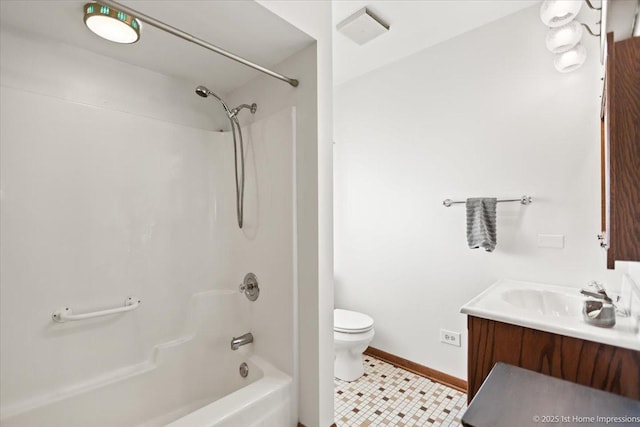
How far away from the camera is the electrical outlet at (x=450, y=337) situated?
2.23m

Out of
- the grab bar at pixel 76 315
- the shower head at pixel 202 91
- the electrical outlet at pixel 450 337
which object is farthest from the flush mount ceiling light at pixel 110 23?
the electrical outlet at pixel 450 337

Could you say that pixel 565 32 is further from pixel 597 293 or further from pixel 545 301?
pixel 545 301

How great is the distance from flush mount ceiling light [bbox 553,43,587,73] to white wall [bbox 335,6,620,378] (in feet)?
0.37

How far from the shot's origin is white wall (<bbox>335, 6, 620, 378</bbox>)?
5.97ft

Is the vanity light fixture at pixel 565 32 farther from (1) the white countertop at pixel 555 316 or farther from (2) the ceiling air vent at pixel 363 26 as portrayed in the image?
(1) the white countertop at pixel 555 316

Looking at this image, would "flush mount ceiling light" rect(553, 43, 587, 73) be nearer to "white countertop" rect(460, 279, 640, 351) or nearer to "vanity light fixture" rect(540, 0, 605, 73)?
"vanity light fixture" rect(540, 0, 605, 73)

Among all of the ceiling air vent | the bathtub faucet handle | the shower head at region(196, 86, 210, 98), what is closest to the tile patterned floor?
the bathtub faucet handle

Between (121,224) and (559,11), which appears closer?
(559,11)

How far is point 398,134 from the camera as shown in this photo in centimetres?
261

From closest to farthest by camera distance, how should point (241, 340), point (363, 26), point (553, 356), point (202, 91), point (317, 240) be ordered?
point (553, 356) → point (317, 240) → point (202, 91) → point (241, 340) → point (363, 26)

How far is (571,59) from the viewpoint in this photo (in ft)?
5.56

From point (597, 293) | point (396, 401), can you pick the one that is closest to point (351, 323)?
point (396, 401)

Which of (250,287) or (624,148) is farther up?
(624,148)

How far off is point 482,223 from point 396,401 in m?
1.38
